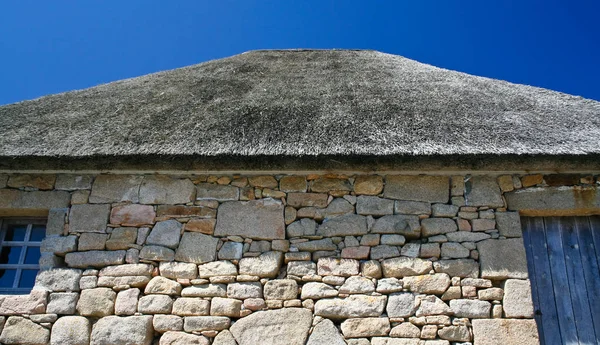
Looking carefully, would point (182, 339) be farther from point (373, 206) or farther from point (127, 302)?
point (373, 206)

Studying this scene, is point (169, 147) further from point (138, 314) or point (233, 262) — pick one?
point (138, 314)

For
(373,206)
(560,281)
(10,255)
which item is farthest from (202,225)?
(560,281)

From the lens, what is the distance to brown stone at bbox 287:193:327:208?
3.60m

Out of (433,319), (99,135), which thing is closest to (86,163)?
(99,135)

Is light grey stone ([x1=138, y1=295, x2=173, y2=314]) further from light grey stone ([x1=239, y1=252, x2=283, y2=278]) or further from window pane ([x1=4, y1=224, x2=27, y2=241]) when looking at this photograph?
window pane ([x1=4, y1=224, x2=27, y2=241])

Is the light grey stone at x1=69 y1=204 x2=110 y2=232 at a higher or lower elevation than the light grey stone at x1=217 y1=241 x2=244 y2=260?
higher

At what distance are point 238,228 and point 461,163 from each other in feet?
6.23

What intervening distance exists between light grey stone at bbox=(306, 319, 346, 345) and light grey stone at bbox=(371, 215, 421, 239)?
0.83 m

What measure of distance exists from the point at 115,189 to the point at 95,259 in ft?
2.03

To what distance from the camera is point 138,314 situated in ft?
10.9

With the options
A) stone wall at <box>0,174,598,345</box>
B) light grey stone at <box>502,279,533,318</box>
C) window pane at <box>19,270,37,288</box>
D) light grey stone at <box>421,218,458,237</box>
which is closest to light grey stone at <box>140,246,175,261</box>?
stone wall at <box>0,174,598,345</box>

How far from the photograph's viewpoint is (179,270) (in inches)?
134

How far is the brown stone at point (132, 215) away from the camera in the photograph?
11.8 feet

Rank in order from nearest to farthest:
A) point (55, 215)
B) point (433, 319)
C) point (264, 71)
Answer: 1. point (433, 319)
2. point (55, 215)
3. point (264, 71)
